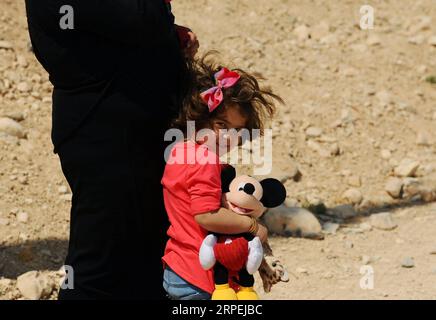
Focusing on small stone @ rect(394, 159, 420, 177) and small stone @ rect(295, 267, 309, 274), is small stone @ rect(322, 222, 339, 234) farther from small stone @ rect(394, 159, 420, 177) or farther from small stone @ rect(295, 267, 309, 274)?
small stone @ rect(394, 159, 420, 177)

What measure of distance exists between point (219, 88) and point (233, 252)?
0.54 metres

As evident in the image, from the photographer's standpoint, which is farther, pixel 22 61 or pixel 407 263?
pixel 22 61

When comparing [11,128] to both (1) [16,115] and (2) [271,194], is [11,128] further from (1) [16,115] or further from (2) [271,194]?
(2) [271,194]

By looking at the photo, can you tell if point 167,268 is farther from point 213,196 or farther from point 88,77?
point 88,77

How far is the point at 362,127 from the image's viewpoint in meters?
7.24

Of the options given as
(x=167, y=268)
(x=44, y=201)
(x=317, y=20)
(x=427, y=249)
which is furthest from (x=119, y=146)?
(x=317, y=20)

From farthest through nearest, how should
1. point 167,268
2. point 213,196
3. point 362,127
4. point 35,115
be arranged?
point 362,127 < point 35,115 < point 167,268 < point 213,196

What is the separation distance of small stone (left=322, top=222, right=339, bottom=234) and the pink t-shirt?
2.98 meters

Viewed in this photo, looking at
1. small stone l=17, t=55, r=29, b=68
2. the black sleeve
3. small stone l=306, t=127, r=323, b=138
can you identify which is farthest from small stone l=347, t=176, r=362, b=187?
the black sleeve

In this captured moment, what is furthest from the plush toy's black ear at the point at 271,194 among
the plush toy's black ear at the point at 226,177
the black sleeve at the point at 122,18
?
the black sleeve at the point at 122,18

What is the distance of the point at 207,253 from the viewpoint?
112 inches

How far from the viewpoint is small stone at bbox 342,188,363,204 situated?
6.44 m

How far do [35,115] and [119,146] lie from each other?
352cm

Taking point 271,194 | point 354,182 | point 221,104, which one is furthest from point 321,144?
point 221,104
